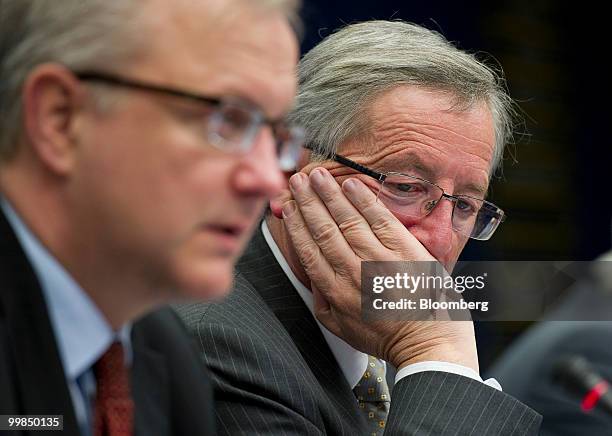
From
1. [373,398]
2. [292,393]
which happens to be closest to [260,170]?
[292,393]

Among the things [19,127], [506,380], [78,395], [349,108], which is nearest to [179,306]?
[349,108]

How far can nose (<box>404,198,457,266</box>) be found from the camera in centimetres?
273

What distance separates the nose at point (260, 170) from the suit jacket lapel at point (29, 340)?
1.04ft

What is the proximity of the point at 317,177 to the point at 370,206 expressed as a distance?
15 centimetres

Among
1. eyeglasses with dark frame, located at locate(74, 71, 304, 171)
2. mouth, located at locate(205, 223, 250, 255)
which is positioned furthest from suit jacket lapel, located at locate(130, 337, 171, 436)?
eyeglasses with dark frame, located at locate(74, 71, 304, 171)

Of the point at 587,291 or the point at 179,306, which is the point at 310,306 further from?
the point at 587,291

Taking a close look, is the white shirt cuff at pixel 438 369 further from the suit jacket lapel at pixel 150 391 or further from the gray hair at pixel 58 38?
the gray hair at pixel 58 38

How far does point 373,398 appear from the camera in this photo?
9.11ft

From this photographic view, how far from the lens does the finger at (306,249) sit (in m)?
2.67

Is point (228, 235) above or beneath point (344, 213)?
above

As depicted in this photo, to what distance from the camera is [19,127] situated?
1432 mm

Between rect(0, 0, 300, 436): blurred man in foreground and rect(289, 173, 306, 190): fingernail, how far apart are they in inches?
47.9

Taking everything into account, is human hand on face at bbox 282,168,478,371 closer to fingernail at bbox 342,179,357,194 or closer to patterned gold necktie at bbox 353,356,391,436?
fingernail at bbox 342,179,357,194

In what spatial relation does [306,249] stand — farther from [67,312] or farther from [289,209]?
[67,312]
